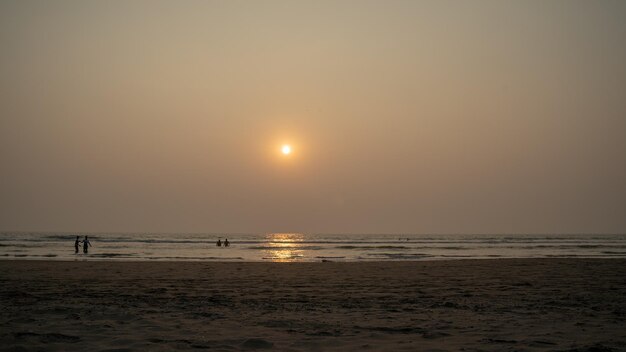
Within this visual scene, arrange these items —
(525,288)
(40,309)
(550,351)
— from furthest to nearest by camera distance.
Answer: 1. (525,288)
2. (40,309)
3. (550,351)

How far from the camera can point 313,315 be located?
409 inches

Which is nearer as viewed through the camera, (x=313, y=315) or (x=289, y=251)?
(x=313, y=315)

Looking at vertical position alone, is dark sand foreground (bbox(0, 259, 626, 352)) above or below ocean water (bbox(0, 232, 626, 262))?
above

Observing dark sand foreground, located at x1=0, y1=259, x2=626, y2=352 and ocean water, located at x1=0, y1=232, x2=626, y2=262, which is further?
A: ocean water, located at x1=0, y1=232, x2=626, y2=262

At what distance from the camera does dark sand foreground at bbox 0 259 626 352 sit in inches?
308

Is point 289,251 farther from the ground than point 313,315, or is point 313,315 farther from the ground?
→ point 313,315

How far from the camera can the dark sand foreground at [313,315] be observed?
7.81 metres

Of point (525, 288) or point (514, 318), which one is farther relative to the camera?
point (525, 288)

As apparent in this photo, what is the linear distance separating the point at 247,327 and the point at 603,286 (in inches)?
466

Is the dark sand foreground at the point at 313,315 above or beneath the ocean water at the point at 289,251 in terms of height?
above

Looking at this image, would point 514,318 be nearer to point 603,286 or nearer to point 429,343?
point 429,343

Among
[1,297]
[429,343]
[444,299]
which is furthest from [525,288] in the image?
[1,297]

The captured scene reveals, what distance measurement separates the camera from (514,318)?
32.6ft

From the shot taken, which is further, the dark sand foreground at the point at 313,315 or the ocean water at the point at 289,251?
the ocean water at the point at 289,251
